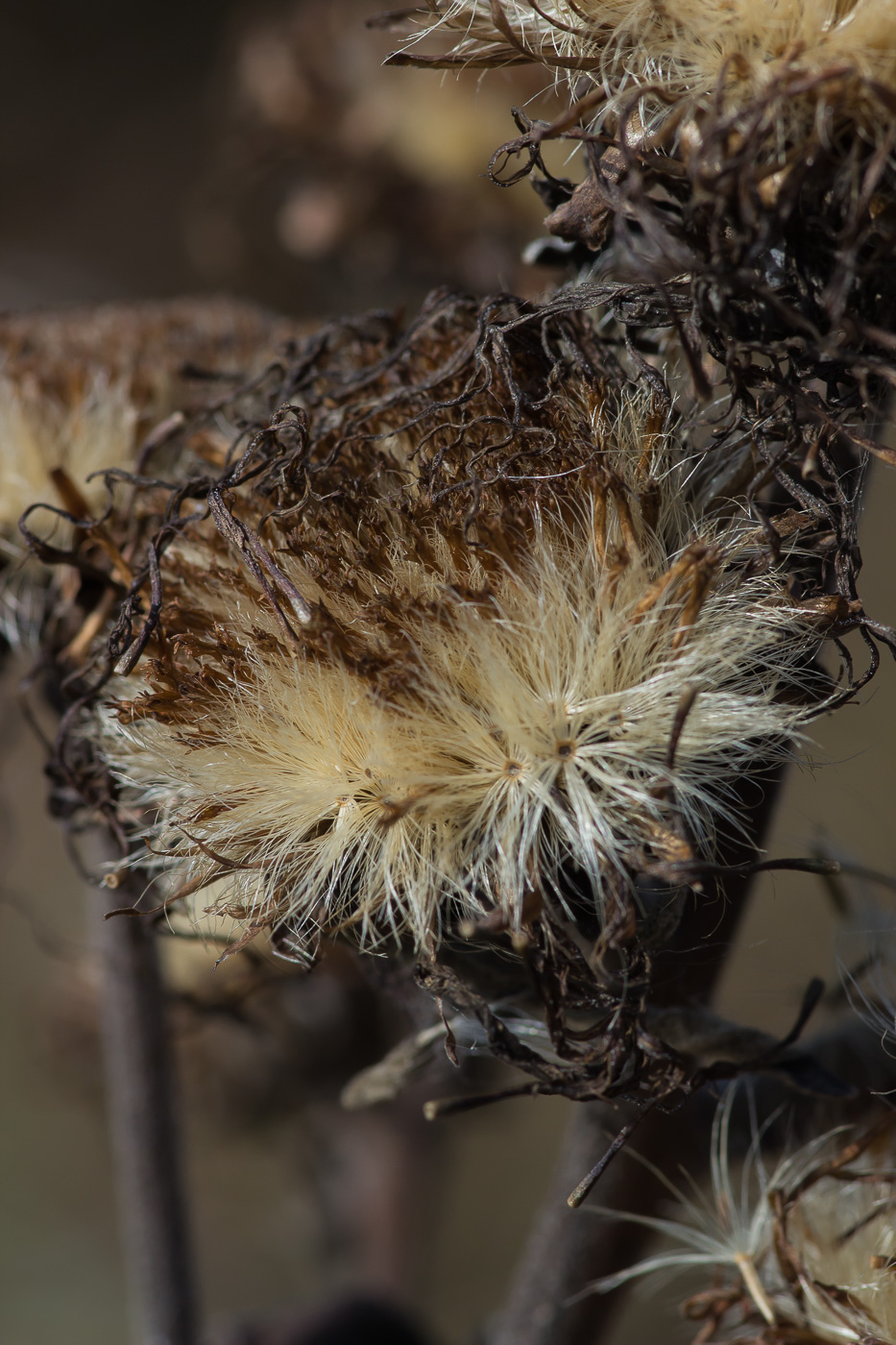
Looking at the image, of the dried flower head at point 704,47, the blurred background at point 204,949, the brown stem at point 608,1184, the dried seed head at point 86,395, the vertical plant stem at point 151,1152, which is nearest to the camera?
the dried flower head at point 704,47

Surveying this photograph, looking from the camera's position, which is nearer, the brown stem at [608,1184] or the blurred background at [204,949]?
the brown stem at [608,1184]

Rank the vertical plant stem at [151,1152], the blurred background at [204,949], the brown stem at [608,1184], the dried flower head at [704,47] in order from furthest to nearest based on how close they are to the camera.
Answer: the blurred background at [204,949] < the vertical plant stem at [151,1152] < the brown stem at [608,1184] < the dried flower head at [704,47]

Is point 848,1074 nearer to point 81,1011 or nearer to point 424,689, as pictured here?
point 424,689

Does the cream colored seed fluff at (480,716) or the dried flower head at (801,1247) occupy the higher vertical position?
the cream colored seed fluff at (480,716)

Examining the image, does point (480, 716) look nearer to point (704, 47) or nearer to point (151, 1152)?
point (704, 47)

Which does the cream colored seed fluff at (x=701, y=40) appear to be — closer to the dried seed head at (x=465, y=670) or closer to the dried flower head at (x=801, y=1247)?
the dried seed head at (x=465, y=670)

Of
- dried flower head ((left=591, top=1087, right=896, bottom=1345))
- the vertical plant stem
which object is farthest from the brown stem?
the vertical plant stem

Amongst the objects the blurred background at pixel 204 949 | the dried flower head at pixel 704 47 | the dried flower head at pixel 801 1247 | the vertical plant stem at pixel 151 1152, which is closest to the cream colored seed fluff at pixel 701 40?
the dried flower head at pixel 704 47
